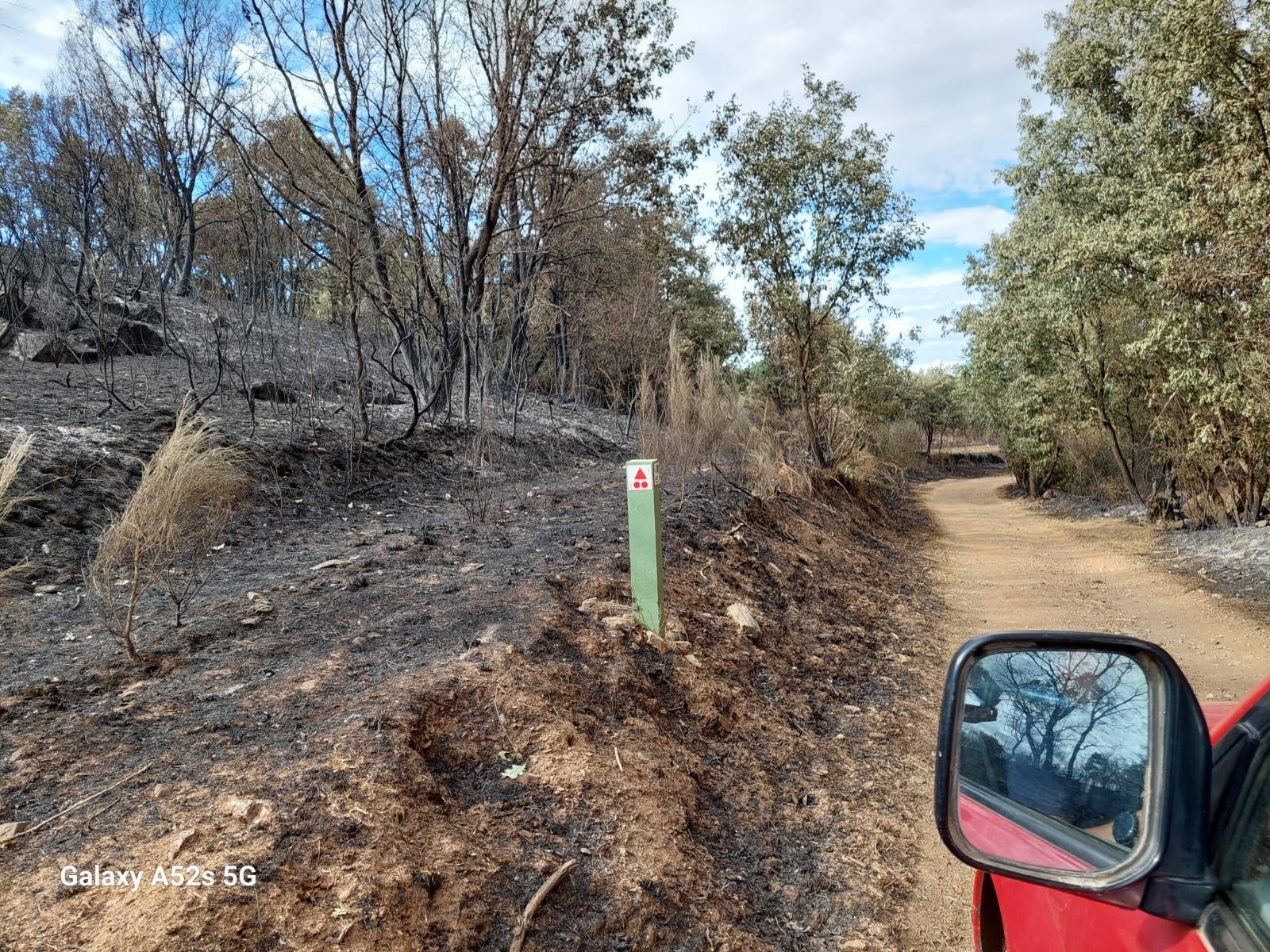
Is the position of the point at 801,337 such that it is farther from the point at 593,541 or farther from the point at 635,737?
the point at 635,737

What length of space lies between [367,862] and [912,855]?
7.66ft

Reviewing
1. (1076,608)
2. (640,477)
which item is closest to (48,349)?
(640,477)

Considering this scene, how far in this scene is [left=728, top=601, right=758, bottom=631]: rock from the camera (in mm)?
5457

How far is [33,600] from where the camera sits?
14.9 feet

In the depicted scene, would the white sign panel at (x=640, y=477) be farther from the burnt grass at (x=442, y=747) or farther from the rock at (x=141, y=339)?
the rock at (x=141, y=339)

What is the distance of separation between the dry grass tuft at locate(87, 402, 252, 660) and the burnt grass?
0.91ft

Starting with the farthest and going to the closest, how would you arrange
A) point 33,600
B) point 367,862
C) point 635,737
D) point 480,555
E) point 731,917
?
point 480,555 < point 33,600 < point 635,737 < point 731,917 < point 367,862

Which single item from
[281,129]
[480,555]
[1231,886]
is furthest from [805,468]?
[1231,886]

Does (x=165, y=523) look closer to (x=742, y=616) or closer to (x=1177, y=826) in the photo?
(x=742, y=616)

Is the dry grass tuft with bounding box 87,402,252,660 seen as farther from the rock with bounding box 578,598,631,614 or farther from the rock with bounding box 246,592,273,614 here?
the rock with bounding box 578,598,631,614

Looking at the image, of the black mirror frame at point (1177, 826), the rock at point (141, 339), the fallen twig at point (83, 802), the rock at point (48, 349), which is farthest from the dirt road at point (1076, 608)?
the rock at point (141, 339)

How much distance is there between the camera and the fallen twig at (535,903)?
2.17 m

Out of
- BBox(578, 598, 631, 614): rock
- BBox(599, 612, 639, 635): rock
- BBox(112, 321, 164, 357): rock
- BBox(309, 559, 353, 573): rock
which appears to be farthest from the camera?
BBox(112, 321, 164, 357): rock

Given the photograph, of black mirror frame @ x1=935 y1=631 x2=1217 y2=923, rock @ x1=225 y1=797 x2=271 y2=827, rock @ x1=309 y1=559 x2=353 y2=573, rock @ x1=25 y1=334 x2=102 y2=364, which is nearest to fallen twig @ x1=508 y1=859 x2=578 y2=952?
rock @ x1=225 y1=797 x2=271 y2=827
